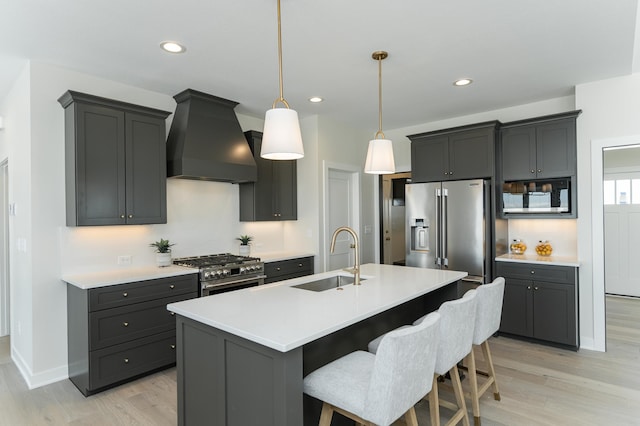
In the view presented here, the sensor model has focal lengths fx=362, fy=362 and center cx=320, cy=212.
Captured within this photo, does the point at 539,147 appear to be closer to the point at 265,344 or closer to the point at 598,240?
the point at 598,240

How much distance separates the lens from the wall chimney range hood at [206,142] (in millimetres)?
3689

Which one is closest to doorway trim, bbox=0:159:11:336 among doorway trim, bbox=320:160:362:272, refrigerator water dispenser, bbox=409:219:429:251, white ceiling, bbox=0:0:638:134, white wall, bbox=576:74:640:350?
white ceiling, bbox=0:0:638:134

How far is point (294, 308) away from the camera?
6.56 feet

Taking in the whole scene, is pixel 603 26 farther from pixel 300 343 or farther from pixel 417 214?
pixel 300 343

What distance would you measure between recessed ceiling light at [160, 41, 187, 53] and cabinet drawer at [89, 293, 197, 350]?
7.01 ft

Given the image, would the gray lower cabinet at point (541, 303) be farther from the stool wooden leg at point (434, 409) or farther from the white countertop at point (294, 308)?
the stool wooden leg at point (434, 409)

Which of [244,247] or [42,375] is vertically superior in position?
[244,247]

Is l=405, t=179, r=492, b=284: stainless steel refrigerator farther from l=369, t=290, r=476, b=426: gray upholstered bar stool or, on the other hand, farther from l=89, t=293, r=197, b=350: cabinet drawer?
Result: l=89, t=293, r=197, b=350: cabinet drawer

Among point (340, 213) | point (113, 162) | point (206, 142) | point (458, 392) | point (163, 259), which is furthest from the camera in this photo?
point (340, 213)

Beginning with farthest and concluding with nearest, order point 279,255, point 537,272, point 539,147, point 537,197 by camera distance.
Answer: point 279,255 < point 537,197 < point 539,147 < point 537,272

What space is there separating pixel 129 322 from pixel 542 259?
4.23m

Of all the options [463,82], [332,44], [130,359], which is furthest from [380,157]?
[130,359]

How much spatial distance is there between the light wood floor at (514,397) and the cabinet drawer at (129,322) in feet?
1.37

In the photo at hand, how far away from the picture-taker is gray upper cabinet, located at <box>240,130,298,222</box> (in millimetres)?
4547
